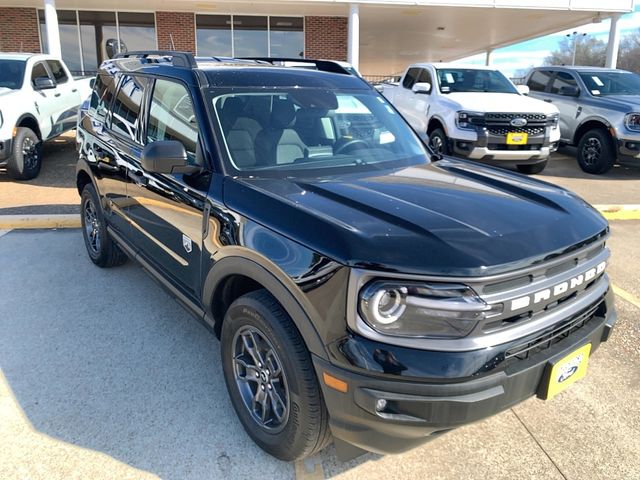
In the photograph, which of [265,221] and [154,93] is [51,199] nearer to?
[154,93]

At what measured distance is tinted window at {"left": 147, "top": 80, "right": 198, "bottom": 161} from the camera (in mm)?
3162

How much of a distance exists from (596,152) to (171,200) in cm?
879

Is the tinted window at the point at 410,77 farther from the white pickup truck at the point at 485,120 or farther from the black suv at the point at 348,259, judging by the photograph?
the black suv at the point at 348,259

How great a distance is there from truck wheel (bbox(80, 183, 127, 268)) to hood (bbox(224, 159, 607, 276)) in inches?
93.6

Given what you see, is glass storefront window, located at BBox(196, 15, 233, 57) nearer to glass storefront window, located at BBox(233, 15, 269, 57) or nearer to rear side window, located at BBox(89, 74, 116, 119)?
glass storefront window, located at BBox(233, 15, 269, 57)

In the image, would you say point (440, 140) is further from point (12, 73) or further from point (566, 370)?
point (566, 370)

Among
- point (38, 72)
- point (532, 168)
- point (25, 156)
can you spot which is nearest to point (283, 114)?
point (25, 156)

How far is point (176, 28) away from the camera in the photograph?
52.4ft

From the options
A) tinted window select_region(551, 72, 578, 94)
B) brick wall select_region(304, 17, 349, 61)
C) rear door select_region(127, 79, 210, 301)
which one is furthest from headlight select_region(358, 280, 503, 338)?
brick wall select_region(304, 17, 349, 61)

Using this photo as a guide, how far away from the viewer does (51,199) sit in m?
7.42

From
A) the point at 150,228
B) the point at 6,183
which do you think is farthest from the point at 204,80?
the point at 6,183

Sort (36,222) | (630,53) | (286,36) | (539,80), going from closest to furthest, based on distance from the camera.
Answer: (36,222) → (539,80) → (286,36) → (630,53)

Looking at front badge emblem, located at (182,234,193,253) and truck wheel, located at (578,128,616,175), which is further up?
front badge emblem, located at (182,234,193,253)

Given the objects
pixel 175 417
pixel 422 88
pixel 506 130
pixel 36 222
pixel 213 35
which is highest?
pixel 213 35
